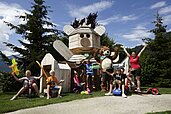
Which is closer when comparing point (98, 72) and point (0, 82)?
point (98, 72)

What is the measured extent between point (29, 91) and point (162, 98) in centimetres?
549

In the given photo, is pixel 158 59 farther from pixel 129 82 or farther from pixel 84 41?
pixel 129 82

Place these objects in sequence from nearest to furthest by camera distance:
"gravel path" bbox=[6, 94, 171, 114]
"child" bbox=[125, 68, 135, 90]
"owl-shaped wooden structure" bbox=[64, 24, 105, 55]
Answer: "gravel path" bbox=[6, 94, 171, 114]
"child" bbox=[125, 68, 135, 90]
"owl-shaped wooden structure" bbox=[64, 24, 105, 55]

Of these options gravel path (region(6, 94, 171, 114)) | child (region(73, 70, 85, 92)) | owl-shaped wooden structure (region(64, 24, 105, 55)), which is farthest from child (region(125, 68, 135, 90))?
owl-shaped wooden structure (region(64, 24, 105, 55))

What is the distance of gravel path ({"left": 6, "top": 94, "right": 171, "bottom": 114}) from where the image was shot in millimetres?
6805

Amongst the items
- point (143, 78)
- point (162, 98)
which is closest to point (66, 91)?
point (162, 98)

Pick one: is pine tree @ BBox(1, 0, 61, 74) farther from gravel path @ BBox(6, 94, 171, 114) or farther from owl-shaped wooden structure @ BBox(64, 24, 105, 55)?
gravel path @ BBox(6, 94, 171, 114)

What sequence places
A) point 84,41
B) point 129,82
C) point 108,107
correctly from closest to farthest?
point 108,107, point 129,82, point 84,41

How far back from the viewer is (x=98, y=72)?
12133 millimetres

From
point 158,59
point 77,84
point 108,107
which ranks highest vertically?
point 158,59

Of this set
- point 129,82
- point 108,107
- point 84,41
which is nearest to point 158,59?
point 84,41

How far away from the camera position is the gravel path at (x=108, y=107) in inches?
268

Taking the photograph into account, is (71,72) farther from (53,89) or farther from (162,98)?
(162,98)

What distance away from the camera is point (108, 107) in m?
7.24
